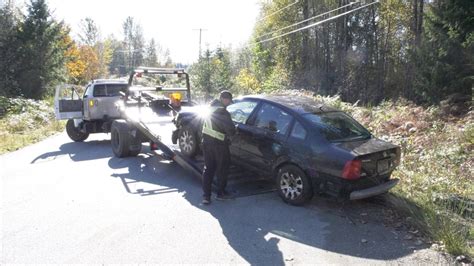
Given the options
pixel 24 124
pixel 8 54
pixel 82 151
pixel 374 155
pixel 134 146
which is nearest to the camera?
pixel 374 155

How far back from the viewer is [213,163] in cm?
625

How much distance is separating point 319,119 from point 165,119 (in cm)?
448

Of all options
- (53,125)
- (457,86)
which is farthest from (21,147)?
(457,86)

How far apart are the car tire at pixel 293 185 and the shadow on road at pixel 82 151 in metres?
5.62

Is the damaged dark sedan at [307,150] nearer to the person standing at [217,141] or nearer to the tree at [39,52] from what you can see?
the person standing at [217,141]

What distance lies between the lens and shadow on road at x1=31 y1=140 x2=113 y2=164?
9.99 metres

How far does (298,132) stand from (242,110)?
4.50 ft

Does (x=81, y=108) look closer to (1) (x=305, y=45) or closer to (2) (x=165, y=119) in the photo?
(2) (x=165, y=119)

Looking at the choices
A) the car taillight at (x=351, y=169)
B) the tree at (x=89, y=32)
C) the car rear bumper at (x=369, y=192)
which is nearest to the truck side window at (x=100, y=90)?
the car taillight at (x=351, y=169)

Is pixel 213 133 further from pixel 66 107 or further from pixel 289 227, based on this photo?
pixel 66 107

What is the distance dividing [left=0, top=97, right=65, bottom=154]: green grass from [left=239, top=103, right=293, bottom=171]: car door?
26.6ft

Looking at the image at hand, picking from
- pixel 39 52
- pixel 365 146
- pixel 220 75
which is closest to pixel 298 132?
pixel 365 146

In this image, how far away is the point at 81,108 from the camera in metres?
12.4

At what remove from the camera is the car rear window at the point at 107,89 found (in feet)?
39.7
